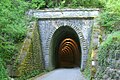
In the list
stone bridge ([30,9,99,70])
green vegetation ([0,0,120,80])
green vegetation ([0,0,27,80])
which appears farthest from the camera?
stone bridge ([30,9,99,70])

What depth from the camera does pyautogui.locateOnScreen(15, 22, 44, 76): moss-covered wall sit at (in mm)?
15344

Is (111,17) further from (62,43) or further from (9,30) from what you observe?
(62,43)

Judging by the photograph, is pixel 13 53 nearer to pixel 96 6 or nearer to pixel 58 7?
pixel 58 7

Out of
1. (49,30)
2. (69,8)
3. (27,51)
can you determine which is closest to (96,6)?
(69,8)

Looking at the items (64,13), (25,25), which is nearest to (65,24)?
(64,13)

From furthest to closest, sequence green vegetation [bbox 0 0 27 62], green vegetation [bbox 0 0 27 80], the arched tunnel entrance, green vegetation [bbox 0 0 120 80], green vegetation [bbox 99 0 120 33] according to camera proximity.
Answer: the arched tunnel entrance, green vegetation [bbox 99 0 120 33], green vegetation [bbox 0 0 27 62], green vegetation [bbox 0 0 27 80], green vegetation [bbox 0 0 120 80]

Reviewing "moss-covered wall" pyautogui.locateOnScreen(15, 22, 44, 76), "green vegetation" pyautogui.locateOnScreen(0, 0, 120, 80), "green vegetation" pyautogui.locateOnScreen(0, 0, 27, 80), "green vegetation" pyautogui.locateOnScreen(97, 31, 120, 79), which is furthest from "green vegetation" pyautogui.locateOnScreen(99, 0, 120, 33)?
"green vegetation" pyautogui.locateOnScreen(97, 31, 120, 79)

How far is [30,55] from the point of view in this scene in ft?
55.1

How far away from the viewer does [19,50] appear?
53.9ft

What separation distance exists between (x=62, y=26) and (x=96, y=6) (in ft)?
10.6

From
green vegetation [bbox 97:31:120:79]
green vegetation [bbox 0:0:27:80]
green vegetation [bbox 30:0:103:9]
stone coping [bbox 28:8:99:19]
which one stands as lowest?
green vegetation [bbox 97:31:120:79]

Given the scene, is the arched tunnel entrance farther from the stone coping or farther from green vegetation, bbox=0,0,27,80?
green vegetation, bbox=0,0,27,80

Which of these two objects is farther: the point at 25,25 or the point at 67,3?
the point at 67,3

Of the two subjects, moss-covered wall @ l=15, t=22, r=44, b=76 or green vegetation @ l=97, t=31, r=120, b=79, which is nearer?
green vegetation @ l=97, t=31, r=120, b=79
